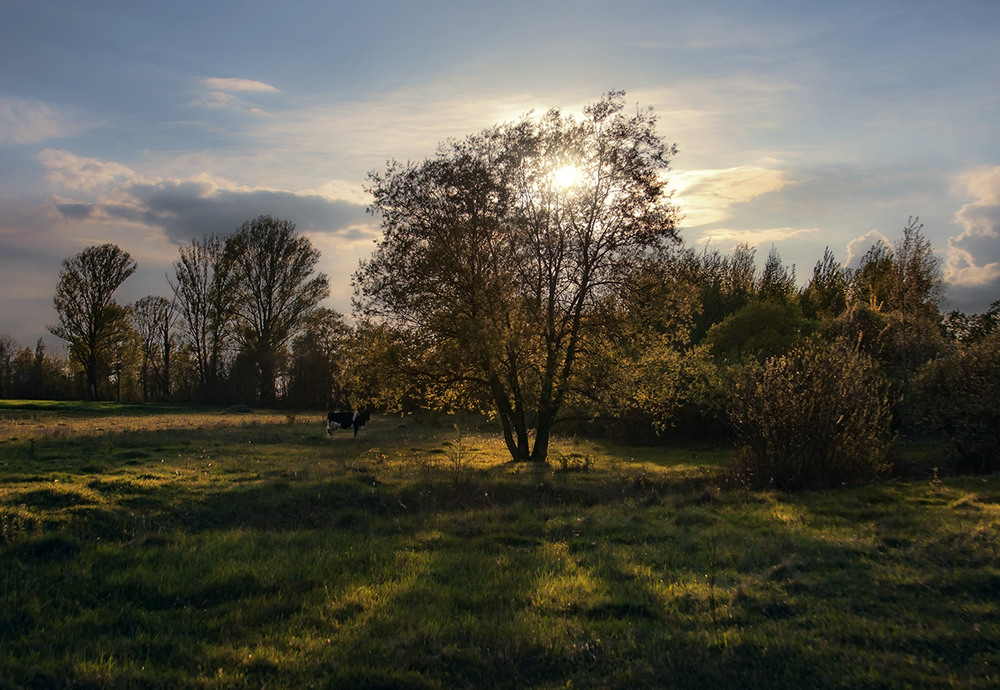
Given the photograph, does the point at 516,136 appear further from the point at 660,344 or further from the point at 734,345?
the point at 734,345

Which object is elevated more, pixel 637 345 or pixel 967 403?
pixel 637 345

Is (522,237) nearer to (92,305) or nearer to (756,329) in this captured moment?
(756,329)

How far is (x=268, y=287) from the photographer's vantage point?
56531 millimetres

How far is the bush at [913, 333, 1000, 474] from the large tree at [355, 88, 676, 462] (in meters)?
10.2

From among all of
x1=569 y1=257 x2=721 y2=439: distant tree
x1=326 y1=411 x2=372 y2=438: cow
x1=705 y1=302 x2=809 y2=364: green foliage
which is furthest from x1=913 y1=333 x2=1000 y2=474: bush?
x1=326 y1=411 x2=372 y2=438: cow

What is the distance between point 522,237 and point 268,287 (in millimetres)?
39805

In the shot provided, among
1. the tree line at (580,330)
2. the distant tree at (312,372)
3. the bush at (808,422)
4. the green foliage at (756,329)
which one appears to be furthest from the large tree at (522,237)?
the distant tree at (312,372)

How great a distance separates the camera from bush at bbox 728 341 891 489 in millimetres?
17047

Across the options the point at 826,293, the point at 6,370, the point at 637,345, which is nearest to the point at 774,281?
the point at 826,293

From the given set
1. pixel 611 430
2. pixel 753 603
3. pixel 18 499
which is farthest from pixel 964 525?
pixel 611 430

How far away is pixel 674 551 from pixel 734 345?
97.3 ft

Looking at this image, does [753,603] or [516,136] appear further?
[516,136]

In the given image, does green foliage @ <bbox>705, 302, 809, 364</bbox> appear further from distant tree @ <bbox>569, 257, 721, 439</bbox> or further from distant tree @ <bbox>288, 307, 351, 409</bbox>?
distant tree @ <bbox>288, 307, 351, 409</bbox>

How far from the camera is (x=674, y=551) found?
10.4m
